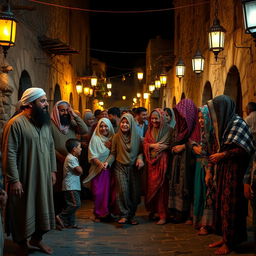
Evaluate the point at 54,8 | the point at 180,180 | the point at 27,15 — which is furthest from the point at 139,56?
the point at 180,180

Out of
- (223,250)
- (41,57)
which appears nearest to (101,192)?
(223,250)

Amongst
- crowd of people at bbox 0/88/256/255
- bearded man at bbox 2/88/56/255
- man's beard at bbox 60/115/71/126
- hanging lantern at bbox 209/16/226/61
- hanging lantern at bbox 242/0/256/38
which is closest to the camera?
bearded man at bbox 2/88/56/255

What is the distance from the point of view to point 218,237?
6.20 meters

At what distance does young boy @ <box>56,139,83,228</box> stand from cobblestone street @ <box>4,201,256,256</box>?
23 cm

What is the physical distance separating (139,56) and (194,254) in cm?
4353

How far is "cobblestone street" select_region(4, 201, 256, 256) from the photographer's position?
5484 millimetres

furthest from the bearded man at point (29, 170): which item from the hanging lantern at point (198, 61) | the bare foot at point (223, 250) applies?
the hanging lantern at point (198, 61)

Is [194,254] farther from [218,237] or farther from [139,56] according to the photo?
[139,56]

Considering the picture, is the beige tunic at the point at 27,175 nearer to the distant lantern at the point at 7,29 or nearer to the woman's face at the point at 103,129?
the woman's face at the point at 103,129

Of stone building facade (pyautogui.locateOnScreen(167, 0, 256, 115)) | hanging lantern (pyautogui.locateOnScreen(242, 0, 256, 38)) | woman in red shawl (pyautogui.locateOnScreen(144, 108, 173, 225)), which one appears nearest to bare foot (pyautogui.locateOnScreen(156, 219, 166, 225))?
woman in red shawl (pyautogui.locateOnScreen(144, 108, 173, 225))

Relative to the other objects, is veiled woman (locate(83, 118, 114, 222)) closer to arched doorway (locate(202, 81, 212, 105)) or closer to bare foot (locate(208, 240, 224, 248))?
bare foot (locate(208, 240, 224, 248))

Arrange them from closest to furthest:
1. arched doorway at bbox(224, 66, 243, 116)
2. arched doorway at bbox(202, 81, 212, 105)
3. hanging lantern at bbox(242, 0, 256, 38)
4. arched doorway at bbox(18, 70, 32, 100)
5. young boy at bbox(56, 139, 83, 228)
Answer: hanging lantern at bbox(242, 0, 256, 38), young boy at bbox(56, 139, 83, 228), arched doorway at bbox(224, 66, 243, 116), arched doorway at bbox(18, 70, 32, 100), arched doorway at bbox(202, 81, 212, 105)

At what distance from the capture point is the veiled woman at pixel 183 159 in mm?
6949

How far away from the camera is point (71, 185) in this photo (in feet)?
21.6
